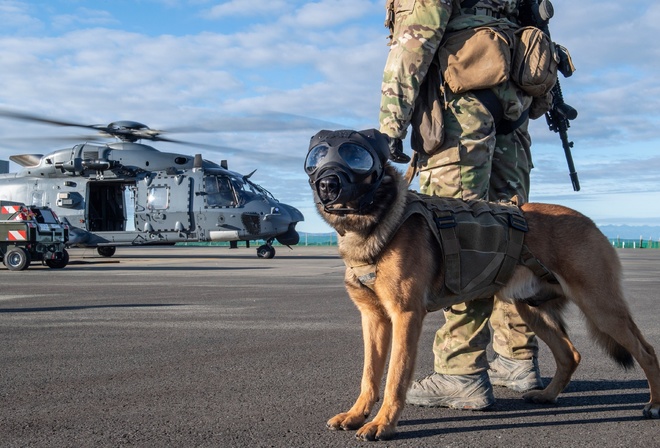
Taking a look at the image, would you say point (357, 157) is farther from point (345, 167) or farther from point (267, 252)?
point (267, 252)

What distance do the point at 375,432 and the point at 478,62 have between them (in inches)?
91.7

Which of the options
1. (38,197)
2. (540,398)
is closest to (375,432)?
(540,398)

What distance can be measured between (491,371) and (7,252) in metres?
15.7

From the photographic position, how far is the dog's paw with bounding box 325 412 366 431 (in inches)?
129

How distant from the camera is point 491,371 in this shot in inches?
181

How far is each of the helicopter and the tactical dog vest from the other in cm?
1924

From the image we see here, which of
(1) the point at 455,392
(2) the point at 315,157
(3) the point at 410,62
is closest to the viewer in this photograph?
(2) the point at 315,157

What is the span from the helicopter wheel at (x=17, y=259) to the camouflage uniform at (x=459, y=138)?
595 inches

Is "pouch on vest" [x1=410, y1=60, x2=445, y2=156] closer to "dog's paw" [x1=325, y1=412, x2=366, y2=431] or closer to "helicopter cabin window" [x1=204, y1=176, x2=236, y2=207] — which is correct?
"dog's paw" [x1=325, y1=412, x2=366, y2=431]

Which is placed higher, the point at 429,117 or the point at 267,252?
the point at 429,117

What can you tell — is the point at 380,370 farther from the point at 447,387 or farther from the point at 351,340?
the point at 351,340

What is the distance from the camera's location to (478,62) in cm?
→ 420

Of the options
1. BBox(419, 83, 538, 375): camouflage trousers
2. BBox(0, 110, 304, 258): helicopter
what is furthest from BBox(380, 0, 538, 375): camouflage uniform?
BBox(0, 110, 304, 258): helicopter

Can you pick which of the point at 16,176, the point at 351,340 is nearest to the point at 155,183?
the point at 16,176
